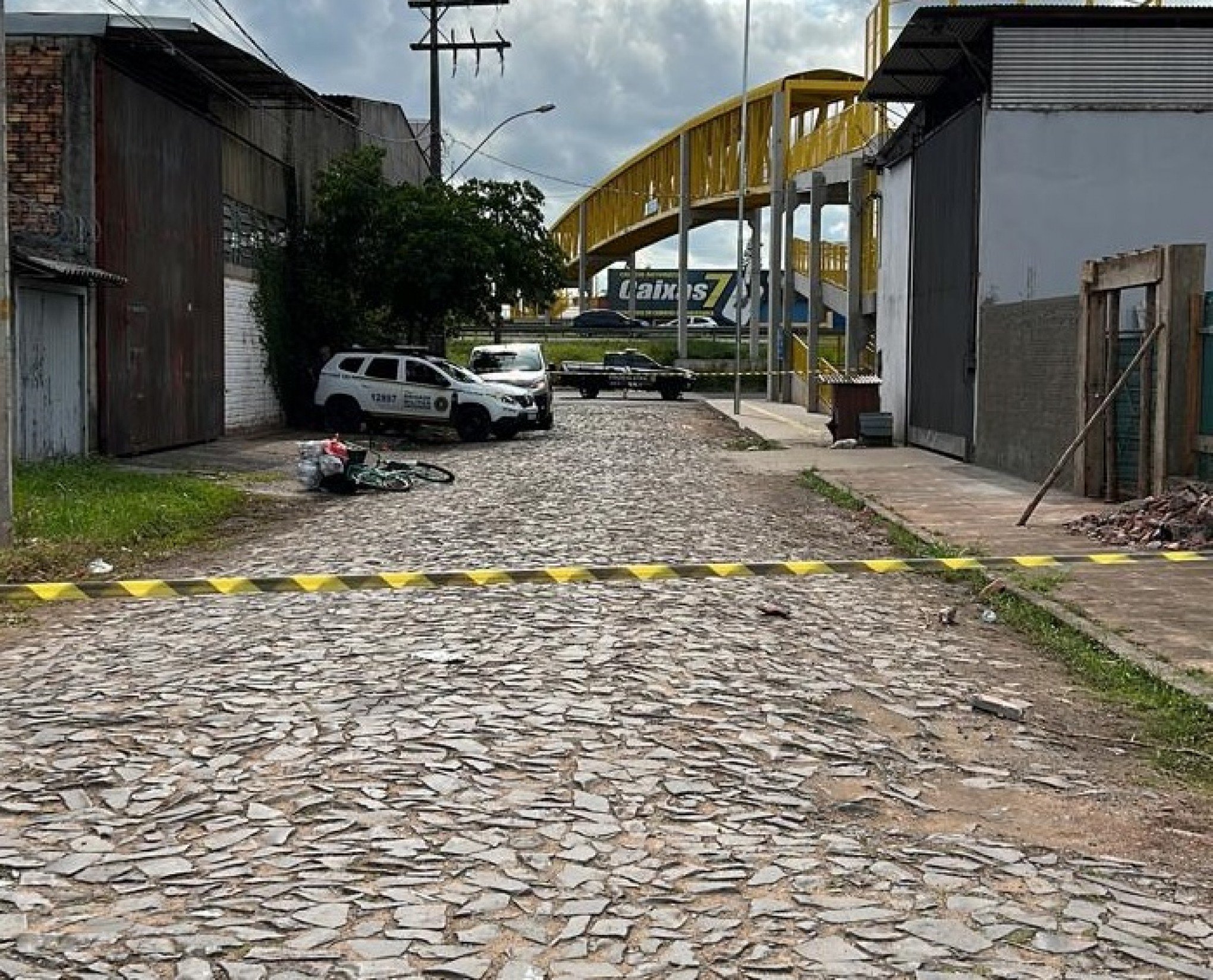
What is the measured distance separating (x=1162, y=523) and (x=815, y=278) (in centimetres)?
3243

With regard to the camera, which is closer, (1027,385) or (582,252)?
(1027,385)

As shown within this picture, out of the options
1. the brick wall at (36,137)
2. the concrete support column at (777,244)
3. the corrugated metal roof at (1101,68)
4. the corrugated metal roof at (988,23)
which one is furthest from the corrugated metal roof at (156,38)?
the concrete support column at (777,244)

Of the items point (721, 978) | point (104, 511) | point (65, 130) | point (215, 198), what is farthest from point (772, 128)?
point (721, 978)

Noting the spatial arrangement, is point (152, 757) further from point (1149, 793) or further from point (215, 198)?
point (215, 198)

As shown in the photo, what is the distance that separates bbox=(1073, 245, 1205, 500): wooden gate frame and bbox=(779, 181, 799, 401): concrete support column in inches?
1187

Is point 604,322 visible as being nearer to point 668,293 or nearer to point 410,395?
point 668,293

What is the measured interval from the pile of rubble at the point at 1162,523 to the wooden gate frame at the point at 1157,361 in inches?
25.8

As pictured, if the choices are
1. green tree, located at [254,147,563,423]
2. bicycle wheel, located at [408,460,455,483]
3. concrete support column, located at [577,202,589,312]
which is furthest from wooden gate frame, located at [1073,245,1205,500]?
concrete support column, located at [577,202,589,312]

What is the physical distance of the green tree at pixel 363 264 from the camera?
32062mm

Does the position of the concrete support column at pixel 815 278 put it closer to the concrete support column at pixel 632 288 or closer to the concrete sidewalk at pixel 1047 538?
the concrete sidewalk at pixel 1047 538

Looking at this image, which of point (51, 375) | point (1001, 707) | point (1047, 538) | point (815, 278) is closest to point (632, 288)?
point (815, 278)

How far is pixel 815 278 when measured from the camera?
147 ft

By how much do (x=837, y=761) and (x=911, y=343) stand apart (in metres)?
22.4

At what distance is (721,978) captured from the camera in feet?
13.2
